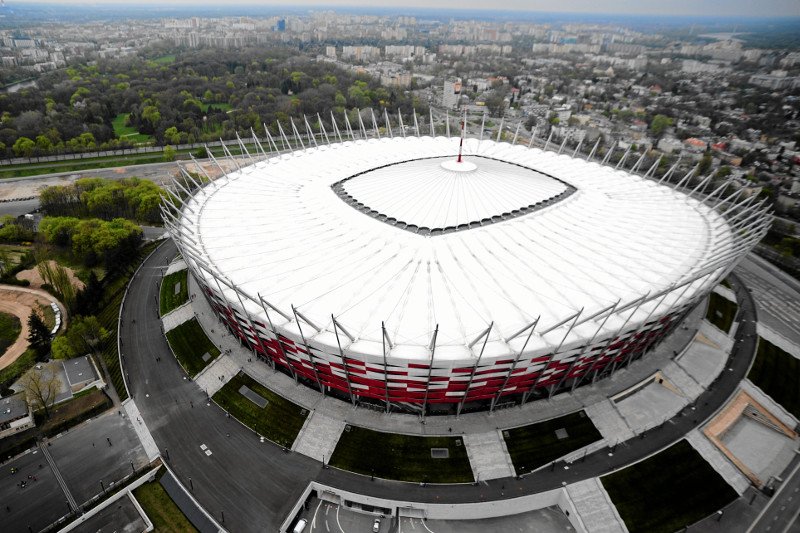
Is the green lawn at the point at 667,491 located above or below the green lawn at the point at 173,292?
above

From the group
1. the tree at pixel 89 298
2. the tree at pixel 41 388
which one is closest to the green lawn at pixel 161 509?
the tree at pixel 41 388

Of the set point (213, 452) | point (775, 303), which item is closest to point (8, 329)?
point (213, 452)

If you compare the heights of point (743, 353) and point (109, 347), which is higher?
point (743, 353)

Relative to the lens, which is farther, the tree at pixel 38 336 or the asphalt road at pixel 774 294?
the asphalt road at pixel 774 294

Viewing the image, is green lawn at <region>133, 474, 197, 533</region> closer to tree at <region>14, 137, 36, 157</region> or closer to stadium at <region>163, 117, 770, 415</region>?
stadium at <region>163, 117, 770, 415</region>

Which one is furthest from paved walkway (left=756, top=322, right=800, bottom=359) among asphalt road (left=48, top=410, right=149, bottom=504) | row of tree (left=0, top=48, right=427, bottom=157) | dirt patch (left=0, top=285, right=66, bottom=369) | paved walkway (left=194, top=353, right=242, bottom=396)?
row of tree (left=0, top=48, right=427, bottom=157)

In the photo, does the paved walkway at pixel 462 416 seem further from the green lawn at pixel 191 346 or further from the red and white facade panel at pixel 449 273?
the red and white facade panel at pixel 449 273

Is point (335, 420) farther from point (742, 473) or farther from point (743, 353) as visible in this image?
point (743, 353)

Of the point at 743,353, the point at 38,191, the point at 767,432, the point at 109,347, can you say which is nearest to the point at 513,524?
the point at 767,432
